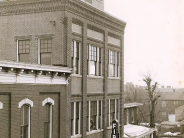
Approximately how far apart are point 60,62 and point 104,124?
757 cm

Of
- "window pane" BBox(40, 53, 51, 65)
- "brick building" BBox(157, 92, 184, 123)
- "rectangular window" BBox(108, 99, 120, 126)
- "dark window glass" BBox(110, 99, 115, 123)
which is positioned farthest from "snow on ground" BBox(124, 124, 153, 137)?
"brick building" BBox(157, 92, 184, 123)

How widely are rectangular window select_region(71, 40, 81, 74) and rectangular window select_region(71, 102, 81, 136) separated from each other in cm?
224

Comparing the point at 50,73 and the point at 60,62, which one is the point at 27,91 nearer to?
the point at 50,73

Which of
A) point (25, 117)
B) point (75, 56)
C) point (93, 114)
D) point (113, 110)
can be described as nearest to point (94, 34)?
point (75, 56)

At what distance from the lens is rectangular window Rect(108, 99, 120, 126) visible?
2403 cm

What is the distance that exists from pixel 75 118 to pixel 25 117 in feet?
16.6

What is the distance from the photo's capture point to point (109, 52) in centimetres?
2427

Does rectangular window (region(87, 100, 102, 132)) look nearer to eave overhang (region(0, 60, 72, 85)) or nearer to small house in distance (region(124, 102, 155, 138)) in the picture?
eave overhang (region(0, 60, 72, 85))

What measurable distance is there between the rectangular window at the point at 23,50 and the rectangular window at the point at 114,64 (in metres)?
8.10

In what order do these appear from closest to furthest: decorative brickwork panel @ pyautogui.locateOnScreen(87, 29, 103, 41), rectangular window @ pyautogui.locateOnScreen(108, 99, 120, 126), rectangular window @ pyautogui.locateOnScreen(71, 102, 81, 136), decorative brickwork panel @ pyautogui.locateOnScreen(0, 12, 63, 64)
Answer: decorative brickwork panel @ pyautogui.locateOnScreen(0, 12, 63, 64) < rectangular window @ pyautogui.locateOnScreen(71, 102, 81, 136) < decorative brickwork panel @ pyautogui.locateOnScreen(87, 29, 103, 41) < rectangular window @ pyautogui.locateOnScreen(108, 99, 120, 126)

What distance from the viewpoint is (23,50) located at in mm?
18906

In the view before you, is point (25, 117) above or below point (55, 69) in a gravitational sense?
below

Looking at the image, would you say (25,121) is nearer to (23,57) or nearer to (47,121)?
(47,121)

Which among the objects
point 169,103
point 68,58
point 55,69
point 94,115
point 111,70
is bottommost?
point 169,103
